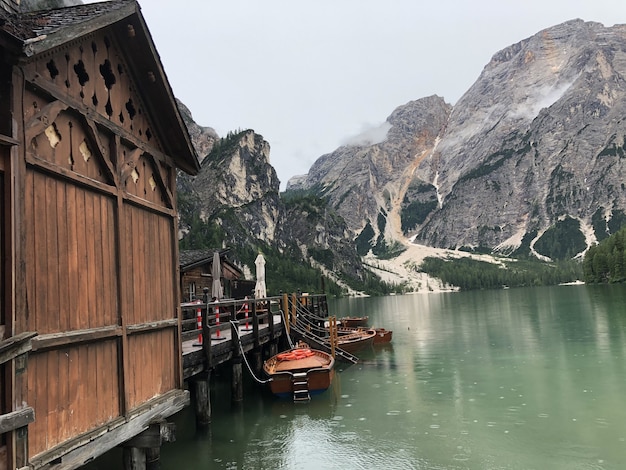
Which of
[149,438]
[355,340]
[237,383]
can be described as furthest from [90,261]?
[355,340]

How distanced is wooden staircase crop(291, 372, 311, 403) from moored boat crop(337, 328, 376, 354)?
39.9 feet

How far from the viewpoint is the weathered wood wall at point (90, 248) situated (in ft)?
22.8

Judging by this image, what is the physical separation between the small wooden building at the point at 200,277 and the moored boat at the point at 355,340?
657 cm

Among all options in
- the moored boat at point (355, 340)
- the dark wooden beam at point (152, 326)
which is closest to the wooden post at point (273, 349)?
the moored boat at point (355, 340)

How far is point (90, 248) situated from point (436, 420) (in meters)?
12.6

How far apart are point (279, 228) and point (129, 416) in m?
189

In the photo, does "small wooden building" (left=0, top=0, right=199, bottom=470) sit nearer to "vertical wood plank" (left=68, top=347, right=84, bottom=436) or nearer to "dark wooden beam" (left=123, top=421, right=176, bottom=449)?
"vertical wood plank" (left=68, top=347, right=84, bottom=436)

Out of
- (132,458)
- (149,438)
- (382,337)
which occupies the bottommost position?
(382,337)

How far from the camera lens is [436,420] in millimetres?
16703

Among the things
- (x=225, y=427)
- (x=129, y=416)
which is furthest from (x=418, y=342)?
(x=129, y=416)

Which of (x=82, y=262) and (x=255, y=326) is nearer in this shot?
(x=82, y=262)

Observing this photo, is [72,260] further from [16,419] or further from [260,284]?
[260,284]

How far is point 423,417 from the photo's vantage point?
17.2m

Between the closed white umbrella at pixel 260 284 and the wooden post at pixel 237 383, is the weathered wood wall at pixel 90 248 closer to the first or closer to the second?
the wooden post at pixel 237 383
